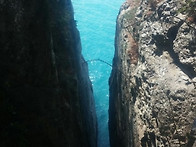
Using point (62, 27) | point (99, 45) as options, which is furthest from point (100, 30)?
point (62, 27)

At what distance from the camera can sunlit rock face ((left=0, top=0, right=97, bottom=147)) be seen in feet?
25.2

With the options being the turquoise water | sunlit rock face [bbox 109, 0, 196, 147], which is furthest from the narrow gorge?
the turquoise water

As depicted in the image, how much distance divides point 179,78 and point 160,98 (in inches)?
30.8

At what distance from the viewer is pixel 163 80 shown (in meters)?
7.15

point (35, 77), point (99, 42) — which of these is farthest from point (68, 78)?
point (99, 42)

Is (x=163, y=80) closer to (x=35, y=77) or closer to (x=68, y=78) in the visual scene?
(x=68, y=78)

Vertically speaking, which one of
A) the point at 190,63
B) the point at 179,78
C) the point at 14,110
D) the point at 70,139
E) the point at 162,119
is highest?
the point at 190,63

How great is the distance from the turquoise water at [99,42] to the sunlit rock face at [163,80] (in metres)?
10.2

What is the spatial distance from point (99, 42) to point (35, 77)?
1916cm

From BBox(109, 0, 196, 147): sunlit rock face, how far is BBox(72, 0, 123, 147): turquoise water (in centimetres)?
1023

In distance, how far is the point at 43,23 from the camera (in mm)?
8445

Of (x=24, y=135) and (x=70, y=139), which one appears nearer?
(x=24, y=135)

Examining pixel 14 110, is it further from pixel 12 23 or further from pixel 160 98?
pixel 160 98

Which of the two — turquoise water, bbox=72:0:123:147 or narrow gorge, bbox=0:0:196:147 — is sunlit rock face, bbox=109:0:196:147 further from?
turquoise water, bbox=72:0:123:147
